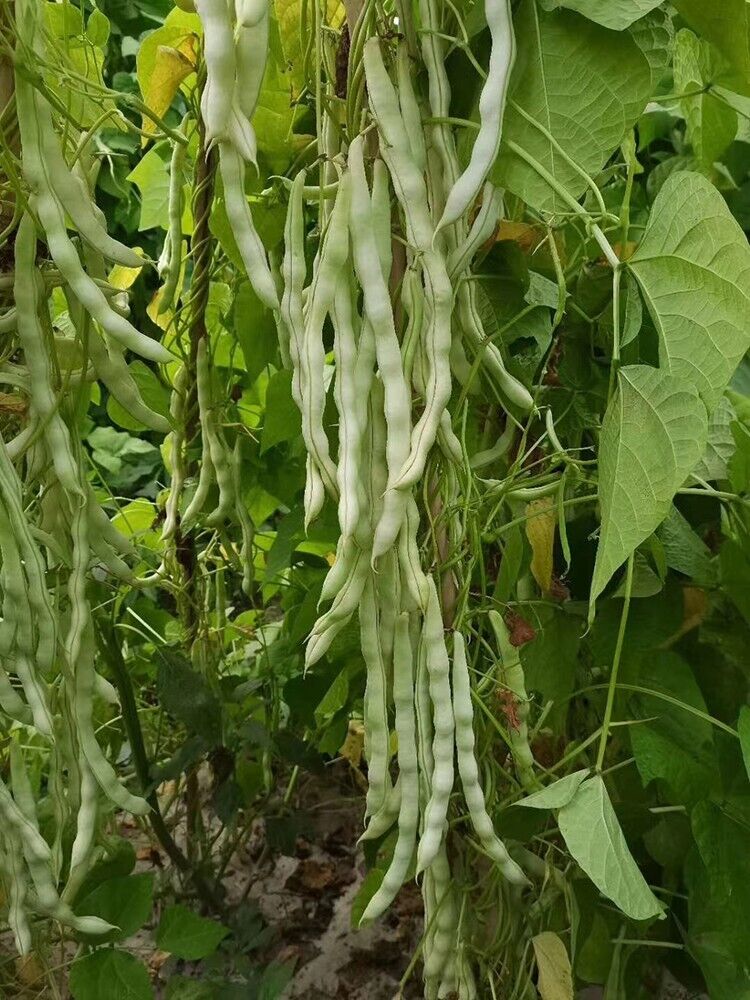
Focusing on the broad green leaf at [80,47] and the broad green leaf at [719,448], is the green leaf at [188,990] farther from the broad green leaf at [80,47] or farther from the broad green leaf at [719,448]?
the broad green leaf at [80,47]

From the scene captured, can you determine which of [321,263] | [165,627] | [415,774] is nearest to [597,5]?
[321,263]

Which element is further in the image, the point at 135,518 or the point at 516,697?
the point at 135,518

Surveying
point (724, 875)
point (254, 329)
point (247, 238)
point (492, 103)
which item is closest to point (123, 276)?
point (254, 329)

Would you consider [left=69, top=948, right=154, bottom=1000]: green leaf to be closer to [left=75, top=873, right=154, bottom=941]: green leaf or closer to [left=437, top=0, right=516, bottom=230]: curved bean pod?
[left=75, top=873, right=154, bottom=941]: green leaf

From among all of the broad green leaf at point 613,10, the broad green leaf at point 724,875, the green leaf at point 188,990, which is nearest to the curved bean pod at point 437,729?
the broad green leaf at point 724,875

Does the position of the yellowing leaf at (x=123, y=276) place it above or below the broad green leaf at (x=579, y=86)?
below

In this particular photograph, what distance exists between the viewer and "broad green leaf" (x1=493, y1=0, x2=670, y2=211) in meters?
0.57

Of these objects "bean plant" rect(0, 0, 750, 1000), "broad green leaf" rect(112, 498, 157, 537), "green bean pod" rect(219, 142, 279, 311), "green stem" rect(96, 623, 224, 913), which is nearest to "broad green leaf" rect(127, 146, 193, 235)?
"bean plant" rect(0, 0, 750, 1000)

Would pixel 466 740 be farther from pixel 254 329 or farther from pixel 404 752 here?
pixel 254 329

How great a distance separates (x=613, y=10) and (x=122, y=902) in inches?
31.0

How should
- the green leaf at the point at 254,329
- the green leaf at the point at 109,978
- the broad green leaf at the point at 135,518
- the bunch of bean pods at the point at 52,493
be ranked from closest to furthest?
the bunch of bean pods at the point at 52,493 → the green leaf at the point at 109,978 → the green leaf at the point at 254,329 → the broad green leaf at the point at 135,518

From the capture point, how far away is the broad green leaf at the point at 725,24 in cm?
60

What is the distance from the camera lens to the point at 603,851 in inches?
23.7

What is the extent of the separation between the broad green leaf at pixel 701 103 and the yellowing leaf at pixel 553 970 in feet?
2.14
